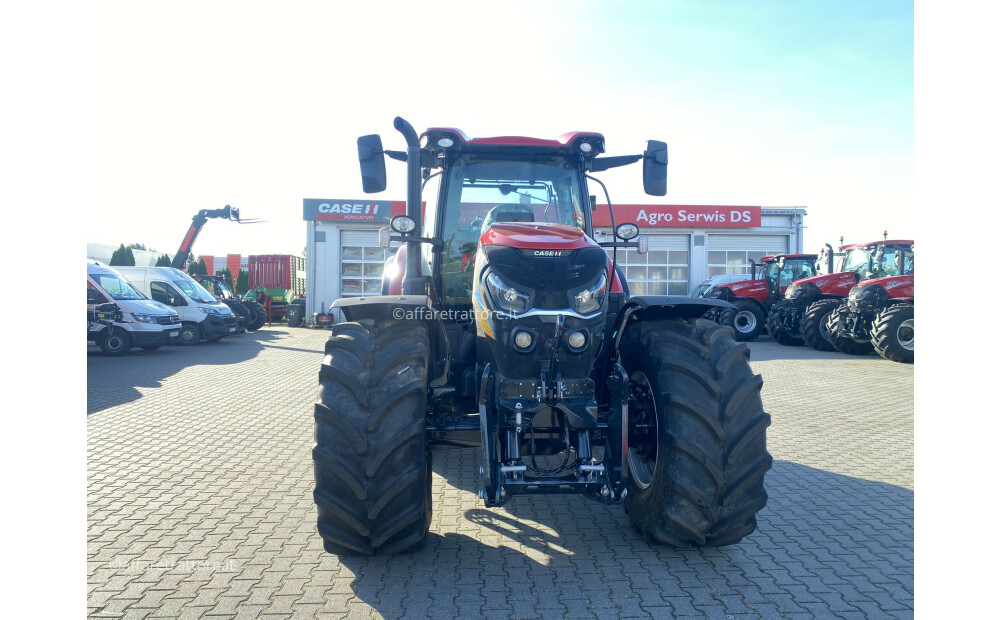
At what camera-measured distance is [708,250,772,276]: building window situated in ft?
89.6

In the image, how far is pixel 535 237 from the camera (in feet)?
12.3

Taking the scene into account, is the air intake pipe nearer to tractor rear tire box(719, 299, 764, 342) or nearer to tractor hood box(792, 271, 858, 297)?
tractor hood box(792, 271, 858, 297)

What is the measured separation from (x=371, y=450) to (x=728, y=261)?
86.2ft

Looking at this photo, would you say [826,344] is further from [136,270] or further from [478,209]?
[136,270]

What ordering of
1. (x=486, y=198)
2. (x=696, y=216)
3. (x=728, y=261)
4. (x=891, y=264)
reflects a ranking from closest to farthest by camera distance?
(x=486, y=198), (x=891, y=264), (x=696, y=216), (x=728, y=261)

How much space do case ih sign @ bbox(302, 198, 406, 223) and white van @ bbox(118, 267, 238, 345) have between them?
28.0ft

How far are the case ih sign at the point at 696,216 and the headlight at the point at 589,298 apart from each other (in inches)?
932

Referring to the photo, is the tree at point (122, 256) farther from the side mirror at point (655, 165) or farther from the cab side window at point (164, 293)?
the side mirror at point (655, 165)

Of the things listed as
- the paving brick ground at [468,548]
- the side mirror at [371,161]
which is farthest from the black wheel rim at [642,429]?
the side mirror at [371,161]

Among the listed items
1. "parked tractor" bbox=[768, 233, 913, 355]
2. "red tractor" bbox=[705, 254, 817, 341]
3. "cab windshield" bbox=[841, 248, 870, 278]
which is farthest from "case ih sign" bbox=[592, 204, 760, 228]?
"cab windshield" bbox=[841, 248, 870, 278]

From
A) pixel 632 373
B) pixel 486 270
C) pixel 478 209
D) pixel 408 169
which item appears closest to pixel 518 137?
pixel 478 209

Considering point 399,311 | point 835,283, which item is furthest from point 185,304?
point 835,283

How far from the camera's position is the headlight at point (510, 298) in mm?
3533

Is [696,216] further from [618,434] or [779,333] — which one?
[618,434]
